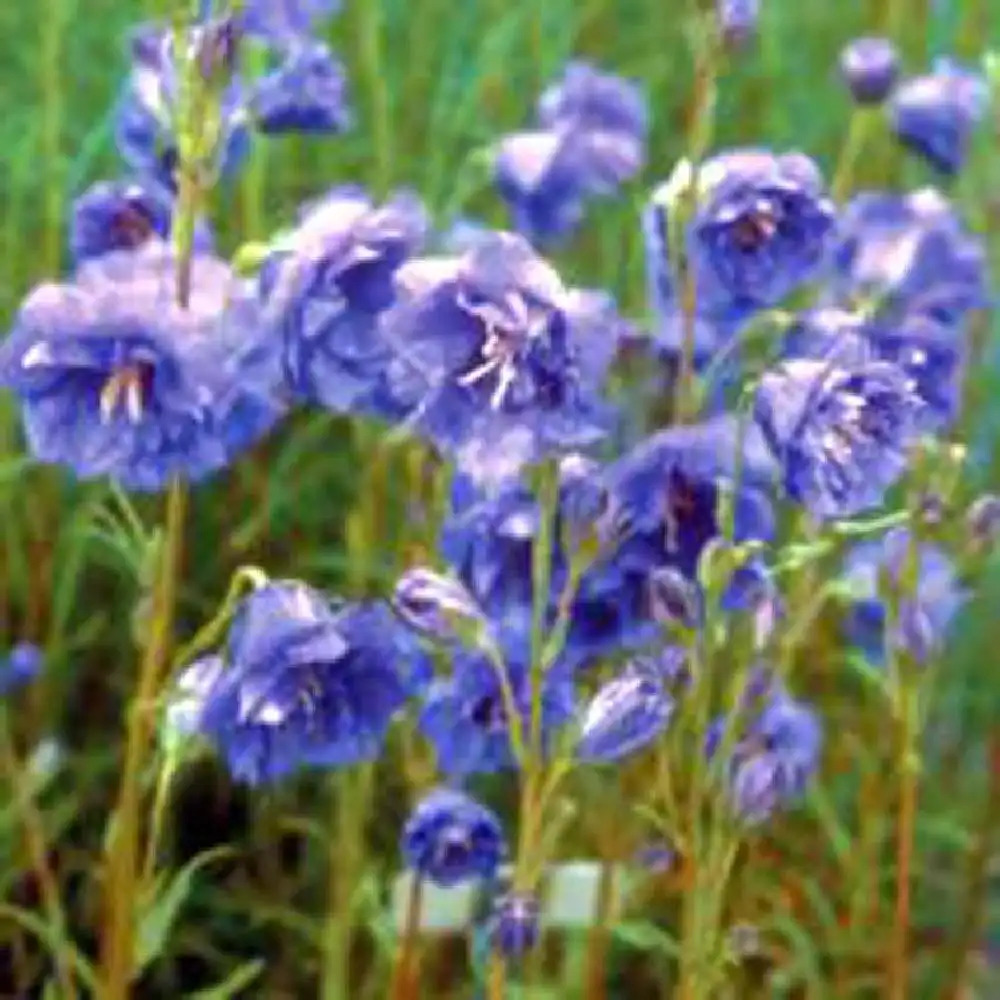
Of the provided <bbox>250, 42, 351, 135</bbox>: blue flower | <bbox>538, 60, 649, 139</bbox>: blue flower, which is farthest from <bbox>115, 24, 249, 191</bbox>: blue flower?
<bbox>538, 60, 649, 139</bbox>: blue flower

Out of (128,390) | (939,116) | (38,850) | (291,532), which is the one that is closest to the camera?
(128,390)

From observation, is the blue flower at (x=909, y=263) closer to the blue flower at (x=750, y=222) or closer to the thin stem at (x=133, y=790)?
the blue flower at (x=750, y=222)

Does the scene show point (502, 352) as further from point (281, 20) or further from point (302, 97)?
point (281, 20)

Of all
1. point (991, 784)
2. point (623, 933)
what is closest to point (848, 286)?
point (991, 784)

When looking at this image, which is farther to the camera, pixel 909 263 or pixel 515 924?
pixel 909 263

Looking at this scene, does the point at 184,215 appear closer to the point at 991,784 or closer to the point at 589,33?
the point at 991,784

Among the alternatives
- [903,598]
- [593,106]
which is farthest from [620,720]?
[593,106]

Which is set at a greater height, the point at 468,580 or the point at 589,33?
the point at 589,33
